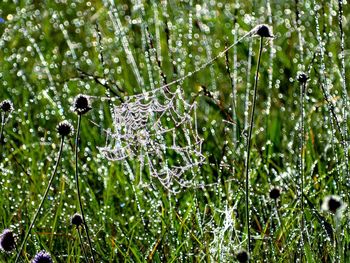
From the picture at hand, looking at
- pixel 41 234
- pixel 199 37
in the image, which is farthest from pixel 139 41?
pixel 41 234

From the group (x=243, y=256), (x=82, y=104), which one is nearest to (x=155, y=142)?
(x=82, y=104)

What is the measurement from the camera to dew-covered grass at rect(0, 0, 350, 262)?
2025 mm

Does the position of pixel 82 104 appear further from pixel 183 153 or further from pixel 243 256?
pixel 183 153

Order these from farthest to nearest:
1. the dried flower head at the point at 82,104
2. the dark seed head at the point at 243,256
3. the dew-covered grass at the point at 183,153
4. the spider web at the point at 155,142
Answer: the spider web at the point at 155,142 < the dew-covered grass at the point at 183,153 < the dried flower head at the point at 82,104 < the dark seed head at the point at 243,256

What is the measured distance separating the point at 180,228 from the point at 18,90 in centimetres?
155

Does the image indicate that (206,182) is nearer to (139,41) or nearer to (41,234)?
(41,234)

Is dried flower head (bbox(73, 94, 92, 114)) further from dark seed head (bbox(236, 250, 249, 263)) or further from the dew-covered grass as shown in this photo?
dark seed head (bbox(236, 250, 249, 263))

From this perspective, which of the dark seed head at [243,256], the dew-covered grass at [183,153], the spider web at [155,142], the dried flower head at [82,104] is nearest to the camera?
the dark seed head at [243,256]

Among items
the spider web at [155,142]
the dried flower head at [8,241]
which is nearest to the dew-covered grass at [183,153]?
the spider web at [155,142]

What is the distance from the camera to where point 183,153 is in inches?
103

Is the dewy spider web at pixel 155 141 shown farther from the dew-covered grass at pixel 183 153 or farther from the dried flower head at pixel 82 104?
the dried flower head at pixel 82 104

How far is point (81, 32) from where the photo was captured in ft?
13.9

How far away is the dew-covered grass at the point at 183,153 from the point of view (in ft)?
6.64

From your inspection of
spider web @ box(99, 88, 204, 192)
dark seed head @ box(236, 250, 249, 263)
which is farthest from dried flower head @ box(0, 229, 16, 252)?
spider web @ box(99, 88, 204, 192)
